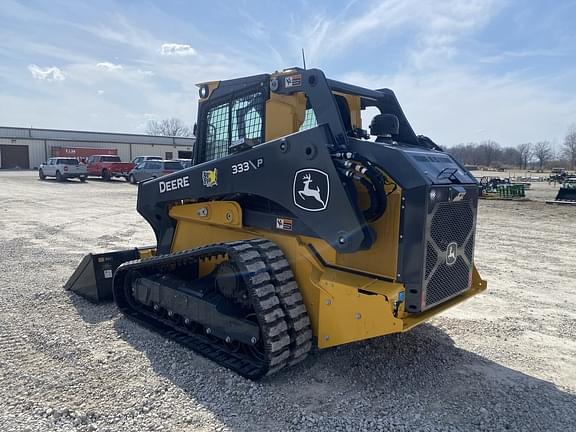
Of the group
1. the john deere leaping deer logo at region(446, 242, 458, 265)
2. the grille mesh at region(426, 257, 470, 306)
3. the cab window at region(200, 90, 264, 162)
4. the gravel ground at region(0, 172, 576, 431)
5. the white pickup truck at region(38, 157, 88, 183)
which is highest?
the cab window at region(200, 90, 264, 162)

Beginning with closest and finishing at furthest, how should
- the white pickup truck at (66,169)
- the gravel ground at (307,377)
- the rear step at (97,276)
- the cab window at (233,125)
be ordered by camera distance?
the gravel ground at (307,377)
the cab window at (233,125)
the rear step at (97,276)
the white pickup truck at (66,169)

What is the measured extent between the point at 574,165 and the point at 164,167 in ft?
274

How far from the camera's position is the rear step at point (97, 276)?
5656 mm

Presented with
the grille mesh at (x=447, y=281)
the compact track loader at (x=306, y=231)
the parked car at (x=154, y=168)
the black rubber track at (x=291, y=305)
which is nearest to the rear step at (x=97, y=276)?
the compact track loader at (x=306, y=231)

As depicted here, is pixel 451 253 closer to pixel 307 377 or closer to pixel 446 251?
pixel 446 251

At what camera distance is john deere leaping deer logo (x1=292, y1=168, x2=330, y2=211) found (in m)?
3.67

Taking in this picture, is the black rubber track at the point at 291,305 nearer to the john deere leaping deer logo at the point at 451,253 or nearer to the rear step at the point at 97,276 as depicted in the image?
the john deere leaping deer logo at the point at 451,253

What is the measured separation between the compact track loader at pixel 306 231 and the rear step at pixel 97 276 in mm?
790

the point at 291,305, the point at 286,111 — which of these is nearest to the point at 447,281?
the point at 291,305

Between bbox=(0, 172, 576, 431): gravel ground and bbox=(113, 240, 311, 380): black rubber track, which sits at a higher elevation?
bbox=(113, 240, 311, 380): black rubber track

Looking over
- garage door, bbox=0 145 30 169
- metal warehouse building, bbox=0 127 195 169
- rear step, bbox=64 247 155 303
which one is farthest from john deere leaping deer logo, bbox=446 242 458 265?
garage door, bbox=0 145 30 169

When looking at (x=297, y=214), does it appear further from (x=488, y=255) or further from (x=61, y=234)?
(x=61, y=234)

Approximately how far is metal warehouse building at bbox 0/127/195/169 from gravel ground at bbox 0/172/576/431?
41.3 m

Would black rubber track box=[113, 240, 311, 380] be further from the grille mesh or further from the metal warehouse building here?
the metal warehouse building
